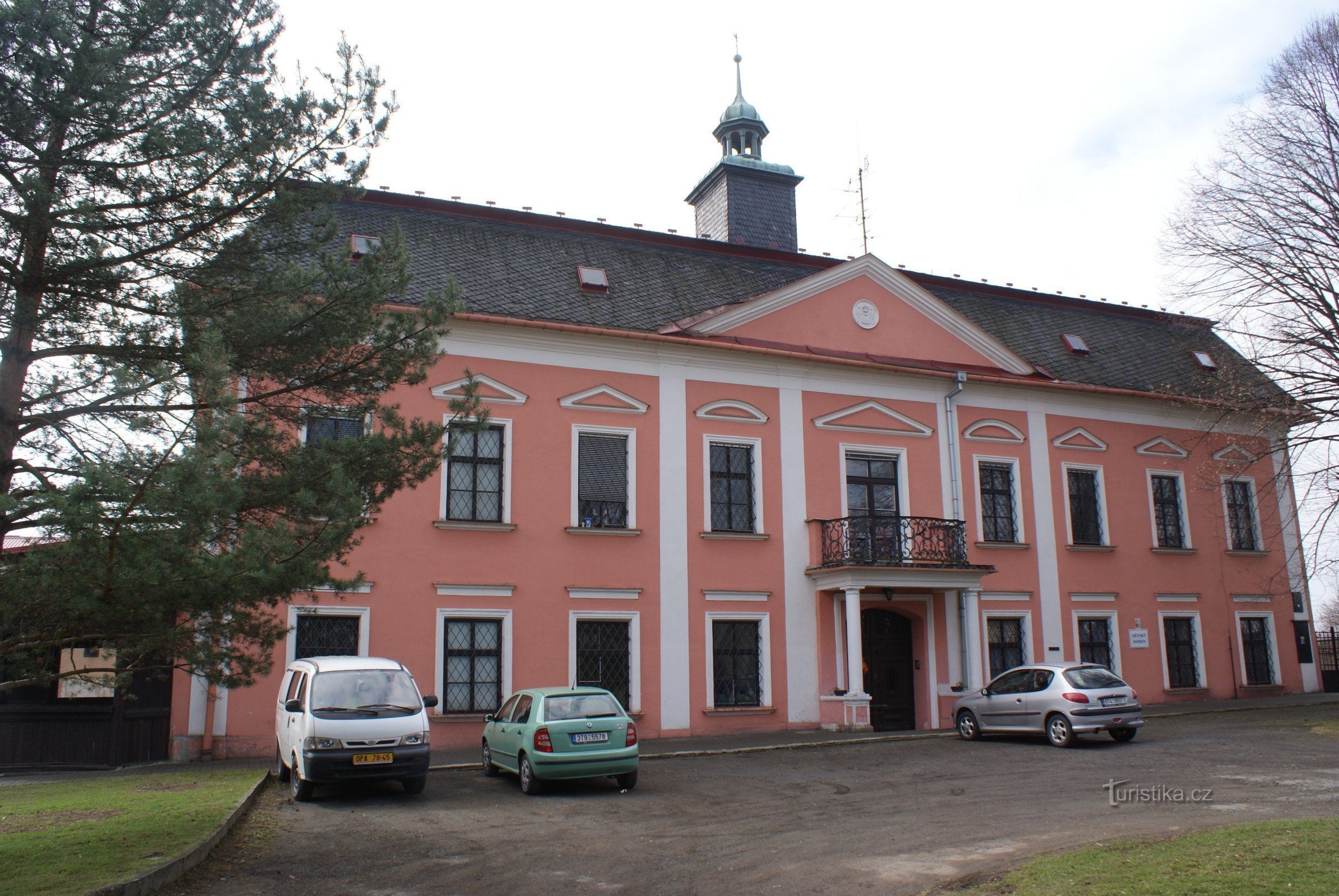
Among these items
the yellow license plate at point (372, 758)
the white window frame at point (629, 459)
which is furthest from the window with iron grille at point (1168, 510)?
the yellow license plate at point (372, 758)

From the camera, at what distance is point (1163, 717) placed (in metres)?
20.9

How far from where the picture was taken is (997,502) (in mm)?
23469

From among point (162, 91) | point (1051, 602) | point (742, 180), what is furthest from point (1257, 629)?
point (162, 91)

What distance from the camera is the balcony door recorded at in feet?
68.2

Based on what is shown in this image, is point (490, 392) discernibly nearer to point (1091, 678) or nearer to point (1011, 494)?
point (1091, 678)

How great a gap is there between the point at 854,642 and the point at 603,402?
679 cm

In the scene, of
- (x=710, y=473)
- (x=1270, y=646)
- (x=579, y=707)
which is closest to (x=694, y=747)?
(x=579, y=707)

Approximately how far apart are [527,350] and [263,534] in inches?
464

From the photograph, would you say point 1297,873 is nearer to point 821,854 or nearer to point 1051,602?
point 821,854

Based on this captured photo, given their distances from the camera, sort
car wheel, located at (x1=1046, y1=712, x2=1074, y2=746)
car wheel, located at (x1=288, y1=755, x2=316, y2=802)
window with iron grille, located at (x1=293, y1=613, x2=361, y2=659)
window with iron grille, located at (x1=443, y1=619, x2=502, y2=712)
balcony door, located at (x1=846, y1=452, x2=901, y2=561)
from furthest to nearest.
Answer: balcony door, located at (x1=846, y1=452, x2=901, y2=561) → window with iron grille, located at (x1=443, y1=619, x2=502, y2=712) → window with iron grille, located at (x1=293, y1=613, x2=361, y2=659) → car wheel, located at (x1=1046, y1=712, x2=1074, y2=746) → car wheel, located at (x1=288, y1=755, x2=316, y2=802)

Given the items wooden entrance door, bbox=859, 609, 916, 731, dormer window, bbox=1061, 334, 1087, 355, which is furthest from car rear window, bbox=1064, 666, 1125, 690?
dormer window, bbox=1061, 334, 1087, 355

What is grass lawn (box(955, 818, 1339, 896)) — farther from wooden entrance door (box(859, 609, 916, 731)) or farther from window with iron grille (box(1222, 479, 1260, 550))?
window with iron grille (box(1222, 479, 1260, 550))

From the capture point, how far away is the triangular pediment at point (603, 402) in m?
19.9

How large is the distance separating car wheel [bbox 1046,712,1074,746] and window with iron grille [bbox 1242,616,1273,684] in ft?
36.3
